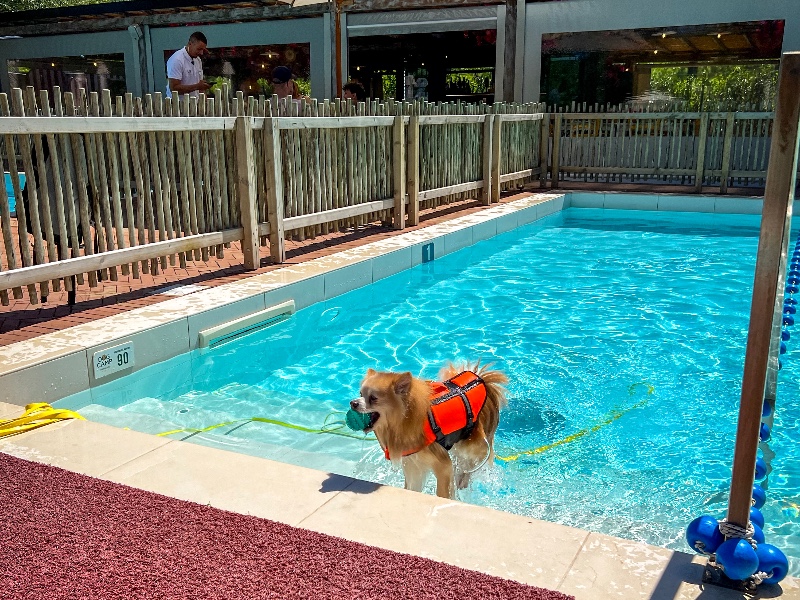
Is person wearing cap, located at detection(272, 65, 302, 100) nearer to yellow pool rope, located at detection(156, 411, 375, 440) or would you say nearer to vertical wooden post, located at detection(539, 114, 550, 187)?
yellow pool rope, located at detection(156, 411, 375, 440)

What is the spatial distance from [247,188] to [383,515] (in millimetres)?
5169

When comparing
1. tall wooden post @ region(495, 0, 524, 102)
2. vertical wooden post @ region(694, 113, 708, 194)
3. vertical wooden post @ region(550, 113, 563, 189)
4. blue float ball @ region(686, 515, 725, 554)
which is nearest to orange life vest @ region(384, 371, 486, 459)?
blue float ball @ region(686, 515, 725, 554)

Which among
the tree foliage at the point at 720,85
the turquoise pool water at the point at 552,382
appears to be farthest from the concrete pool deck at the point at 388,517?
the tree foliage at the point at 720,85

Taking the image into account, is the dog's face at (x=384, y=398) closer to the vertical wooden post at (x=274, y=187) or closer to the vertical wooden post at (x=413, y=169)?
the vertical wooden post at (x=274, y=187)

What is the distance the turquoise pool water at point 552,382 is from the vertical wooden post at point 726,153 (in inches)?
183

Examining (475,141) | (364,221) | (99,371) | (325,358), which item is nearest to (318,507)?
(99,371)

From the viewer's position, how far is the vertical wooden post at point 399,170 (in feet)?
32.5

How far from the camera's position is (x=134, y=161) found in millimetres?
6305

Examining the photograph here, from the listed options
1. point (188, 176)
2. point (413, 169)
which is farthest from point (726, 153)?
point (188, 176)

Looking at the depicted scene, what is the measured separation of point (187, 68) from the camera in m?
8.70

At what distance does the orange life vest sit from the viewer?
3189 mm

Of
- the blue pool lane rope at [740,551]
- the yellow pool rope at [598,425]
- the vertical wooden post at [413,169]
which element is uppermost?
the vertical wooden post at [413,169]

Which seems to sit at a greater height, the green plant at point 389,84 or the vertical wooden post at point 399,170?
the green plant at point 389,84

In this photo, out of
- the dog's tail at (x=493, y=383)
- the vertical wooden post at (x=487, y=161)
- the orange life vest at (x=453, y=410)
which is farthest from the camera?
the vertical wooden post at (x=487, y=161)
